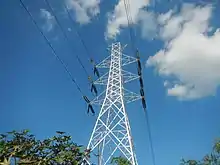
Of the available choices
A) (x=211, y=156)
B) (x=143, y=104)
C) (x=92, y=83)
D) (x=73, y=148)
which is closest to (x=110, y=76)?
(x=92, y=83)

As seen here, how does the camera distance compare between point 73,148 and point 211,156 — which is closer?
point 73,148

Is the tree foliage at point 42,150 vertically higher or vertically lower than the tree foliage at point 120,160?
lower

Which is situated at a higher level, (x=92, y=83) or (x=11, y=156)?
(x=92, y=83)

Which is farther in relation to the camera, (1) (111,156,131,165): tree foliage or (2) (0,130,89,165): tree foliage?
(1) (111,156,131,165): tree foliage

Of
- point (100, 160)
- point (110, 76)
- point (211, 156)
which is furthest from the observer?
point (211, 156)

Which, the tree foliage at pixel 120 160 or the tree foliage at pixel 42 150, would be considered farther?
the tree foliage at pixel 120 160

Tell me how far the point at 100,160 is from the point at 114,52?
8640 mm

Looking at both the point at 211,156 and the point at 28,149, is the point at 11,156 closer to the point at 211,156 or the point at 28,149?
the point at 28,149

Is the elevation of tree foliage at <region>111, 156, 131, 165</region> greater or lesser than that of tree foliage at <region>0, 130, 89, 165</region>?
Result: greater

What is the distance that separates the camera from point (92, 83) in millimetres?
18125

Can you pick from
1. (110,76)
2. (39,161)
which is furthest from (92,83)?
(39,161)

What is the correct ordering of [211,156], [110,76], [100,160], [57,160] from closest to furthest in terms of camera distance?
[57,160]
[100,160]
[110,76]
[211,156]

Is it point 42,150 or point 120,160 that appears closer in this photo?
point 42,150

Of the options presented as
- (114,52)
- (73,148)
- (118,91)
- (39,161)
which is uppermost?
(114,52)
